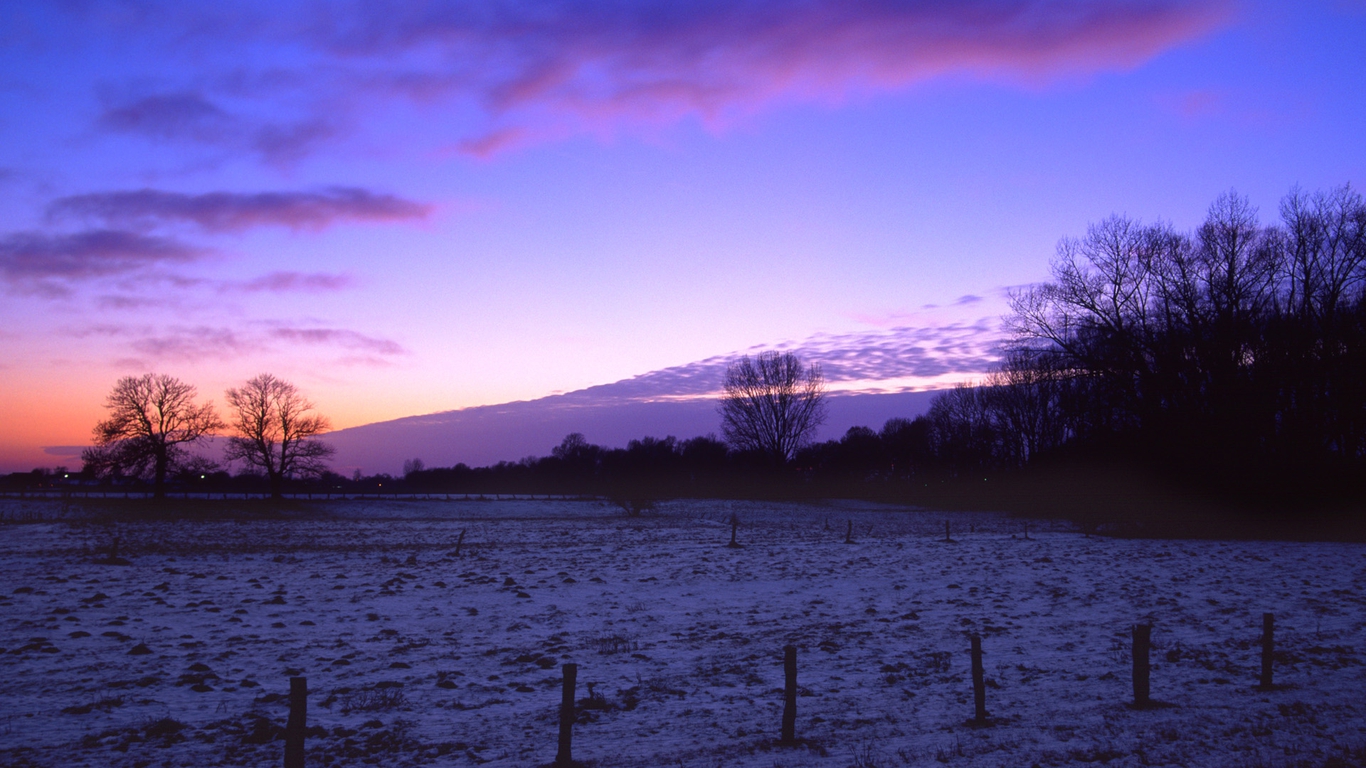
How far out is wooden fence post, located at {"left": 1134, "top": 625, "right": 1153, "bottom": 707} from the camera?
10.8 meters

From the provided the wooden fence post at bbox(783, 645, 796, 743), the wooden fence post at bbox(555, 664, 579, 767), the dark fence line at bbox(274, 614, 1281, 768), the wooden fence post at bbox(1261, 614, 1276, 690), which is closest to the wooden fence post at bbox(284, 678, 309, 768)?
the dark fence line at bbox(274, 614, 1281, 768)

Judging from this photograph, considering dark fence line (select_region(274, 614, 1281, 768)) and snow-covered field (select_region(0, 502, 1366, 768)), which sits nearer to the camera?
dark fence line (select_region(274, 614, 1281, 768))

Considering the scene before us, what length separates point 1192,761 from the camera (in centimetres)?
863

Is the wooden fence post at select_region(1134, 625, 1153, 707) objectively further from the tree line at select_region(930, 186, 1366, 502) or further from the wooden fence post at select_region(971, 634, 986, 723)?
the tree line at select_region(930, 186, 1366, 502)

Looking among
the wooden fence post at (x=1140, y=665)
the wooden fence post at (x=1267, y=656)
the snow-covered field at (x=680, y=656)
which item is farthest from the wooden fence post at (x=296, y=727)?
the wooden fence post at (x=1267, y=656)

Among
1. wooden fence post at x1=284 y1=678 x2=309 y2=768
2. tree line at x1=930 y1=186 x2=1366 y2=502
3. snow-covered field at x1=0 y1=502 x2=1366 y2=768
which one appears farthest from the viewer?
tree line at x1=930 y1=186 x2=1366 y2=502

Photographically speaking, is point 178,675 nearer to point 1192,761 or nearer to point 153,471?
point 1192,761

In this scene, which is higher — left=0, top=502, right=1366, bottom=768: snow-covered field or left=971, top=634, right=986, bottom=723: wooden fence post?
left=971, top=634, right=986, bottom=723: wooden fence post

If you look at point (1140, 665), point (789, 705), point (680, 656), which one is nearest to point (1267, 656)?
point (1140, 665)

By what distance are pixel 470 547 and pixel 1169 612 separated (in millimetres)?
26138

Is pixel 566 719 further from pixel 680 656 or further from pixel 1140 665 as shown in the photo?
pixel 1140 665

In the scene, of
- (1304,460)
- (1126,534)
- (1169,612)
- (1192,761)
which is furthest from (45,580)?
(1304,460)

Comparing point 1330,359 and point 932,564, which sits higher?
point 1330,359

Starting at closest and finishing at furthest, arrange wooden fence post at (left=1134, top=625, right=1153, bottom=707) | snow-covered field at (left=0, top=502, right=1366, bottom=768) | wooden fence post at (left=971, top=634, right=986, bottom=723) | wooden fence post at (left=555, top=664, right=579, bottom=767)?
wooden fence post at (left=555, top=664, right=579, bottom=767) → snow-covered field at (left=0, top=502, right=1366, bottom=768) → wooden fence post at (left=971, top=634, right=986, bottom=723) → wooden fence post at (left=1134, top=625, right=1153, bottom=707)
